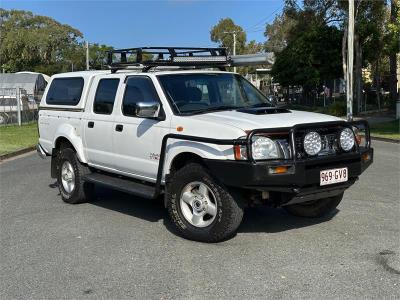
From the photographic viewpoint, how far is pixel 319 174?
5.71 meters

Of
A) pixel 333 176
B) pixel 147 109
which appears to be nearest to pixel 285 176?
pixel 333 176

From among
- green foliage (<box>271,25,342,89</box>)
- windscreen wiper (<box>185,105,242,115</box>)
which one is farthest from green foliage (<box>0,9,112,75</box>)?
windscreen wiper (<box>185,105,242,115</box>)

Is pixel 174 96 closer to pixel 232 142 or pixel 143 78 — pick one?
pixel 143 78

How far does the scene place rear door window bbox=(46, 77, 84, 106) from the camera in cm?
833

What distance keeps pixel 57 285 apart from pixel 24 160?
1011 centimetres

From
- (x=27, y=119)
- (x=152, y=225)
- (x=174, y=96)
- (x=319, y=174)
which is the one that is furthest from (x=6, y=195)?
(x=27, y=119)

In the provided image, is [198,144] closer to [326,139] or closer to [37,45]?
[326,139]

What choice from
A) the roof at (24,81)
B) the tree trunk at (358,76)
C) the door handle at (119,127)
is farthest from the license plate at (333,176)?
the roof at (24,81)

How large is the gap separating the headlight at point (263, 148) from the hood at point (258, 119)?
16cm

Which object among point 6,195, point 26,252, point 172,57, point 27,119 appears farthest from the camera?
point 27,119

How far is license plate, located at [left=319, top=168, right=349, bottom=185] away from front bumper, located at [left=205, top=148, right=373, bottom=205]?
43mm

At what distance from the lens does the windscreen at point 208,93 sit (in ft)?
21.8

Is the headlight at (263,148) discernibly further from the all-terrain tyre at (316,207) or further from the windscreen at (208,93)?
the all-terrain tyre at (316,207)

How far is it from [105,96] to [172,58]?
110cm
